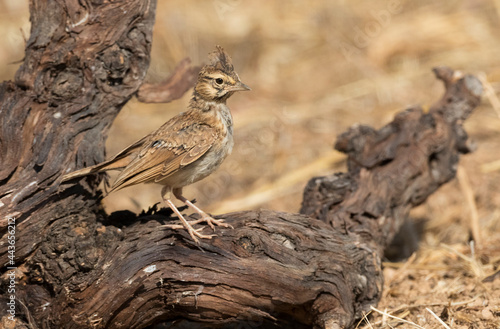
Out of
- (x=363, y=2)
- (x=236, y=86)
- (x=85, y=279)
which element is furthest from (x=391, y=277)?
(x=363, y=2)

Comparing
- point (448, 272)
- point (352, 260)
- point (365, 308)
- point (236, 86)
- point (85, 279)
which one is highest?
point (236, 86)

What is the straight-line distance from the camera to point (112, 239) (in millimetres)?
4488

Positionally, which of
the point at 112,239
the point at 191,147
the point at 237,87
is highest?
the point at 237,87

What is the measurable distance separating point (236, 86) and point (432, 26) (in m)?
8.27

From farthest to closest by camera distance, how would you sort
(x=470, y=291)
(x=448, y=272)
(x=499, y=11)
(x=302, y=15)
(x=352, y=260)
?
1. (x=302, y=15)
2. (x=499, y=11)
3. (x=448, y=272)
4. (x=470, y=291)
5. (x=352, y=260)

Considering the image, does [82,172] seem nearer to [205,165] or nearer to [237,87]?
[205,165]

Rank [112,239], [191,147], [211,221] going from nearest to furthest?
[112,239] → [211,221] → [191,147]

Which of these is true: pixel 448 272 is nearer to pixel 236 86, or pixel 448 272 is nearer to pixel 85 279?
pixel 236 86

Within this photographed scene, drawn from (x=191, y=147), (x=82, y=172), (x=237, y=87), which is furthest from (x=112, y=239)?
(x=237, y=87)

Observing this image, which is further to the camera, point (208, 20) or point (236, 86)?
point (208, 20)

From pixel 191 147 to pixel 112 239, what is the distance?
101cm

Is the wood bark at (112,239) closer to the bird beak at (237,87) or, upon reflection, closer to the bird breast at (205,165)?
the bird breast at (205,165)

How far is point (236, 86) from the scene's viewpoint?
5273mm

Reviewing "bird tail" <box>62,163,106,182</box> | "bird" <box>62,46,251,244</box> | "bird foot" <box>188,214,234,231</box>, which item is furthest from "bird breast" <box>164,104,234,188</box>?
"bird tail" <box>62,163,106,182</box>
